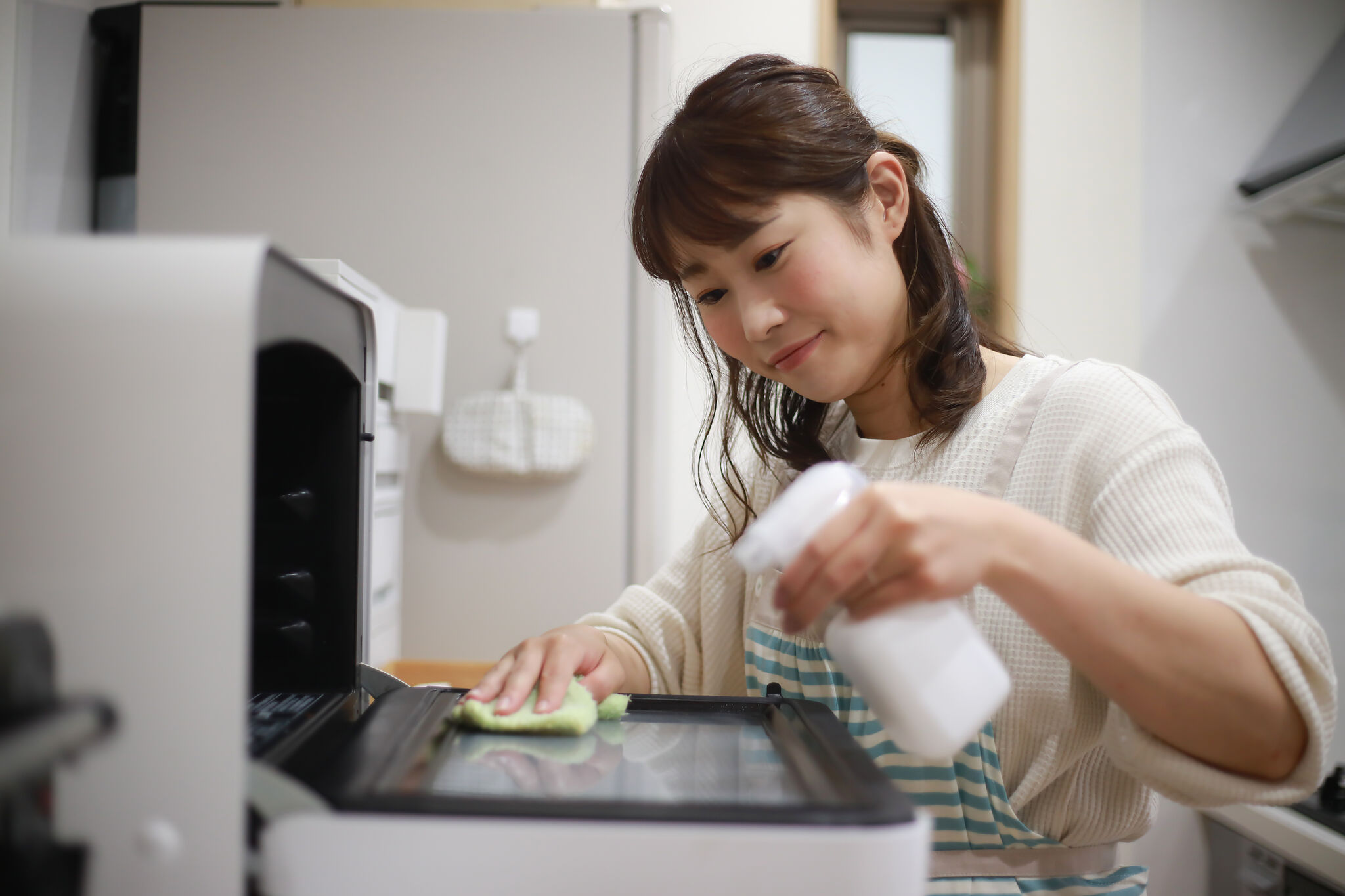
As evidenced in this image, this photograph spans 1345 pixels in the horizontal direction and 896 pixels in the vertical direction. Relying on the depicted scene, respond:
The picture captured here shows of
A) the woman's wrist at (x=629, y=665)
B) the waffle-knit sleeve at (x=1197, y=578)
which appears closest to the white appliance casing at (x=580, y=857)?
the waffle-knit sleeve at (x=1197, y=578)

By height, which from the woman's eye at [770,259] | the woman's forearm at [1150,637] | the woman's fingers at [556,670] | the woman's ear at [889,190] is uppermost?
the woman's ear at [889,190]

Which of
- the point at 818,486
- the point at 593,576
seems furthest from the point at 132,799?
the point at 593,576

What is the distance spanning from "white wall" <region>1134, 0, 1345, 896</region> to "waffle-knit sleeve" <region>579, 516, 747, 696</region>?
139cm

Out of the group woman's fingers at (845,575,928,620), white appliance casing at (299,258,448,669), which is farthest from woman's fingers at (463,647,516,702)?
white appliance casing at (299,258,448,669)

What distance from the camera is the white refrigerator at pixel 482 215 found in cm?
153

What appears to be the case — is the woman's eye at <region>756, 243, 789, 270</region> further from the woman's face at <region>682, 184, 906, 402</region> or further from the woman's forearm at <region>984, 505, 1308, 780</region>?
the woman's forearm at <region>984, 505, 1308, 780</region>

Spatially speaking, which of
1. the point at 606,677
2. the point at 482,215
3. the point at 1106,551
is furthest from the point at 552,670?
the point at 482,215

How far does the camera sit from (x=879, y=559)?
45cm

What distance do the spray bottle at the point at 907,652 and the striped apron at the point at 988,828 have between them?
0.76ft

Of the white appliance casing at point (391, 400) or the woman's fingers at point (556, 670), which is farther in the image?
the white appliance casing at point (391, 400)

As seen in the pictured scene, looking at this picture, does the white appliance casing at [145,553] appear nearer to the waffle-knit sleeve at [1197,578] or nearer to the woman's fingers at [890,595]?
the woman's fingers at [890,595]

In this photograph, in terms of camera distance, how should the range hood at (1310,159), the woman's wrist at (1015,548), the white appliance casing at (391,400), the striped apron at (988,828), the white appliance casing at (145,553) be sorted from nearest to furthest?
the white appliance casing at (145,553), the woman's wrist at (1015,548), the striped apron at (988,828), the white appliance casing at (391,400), the range hood at (1310,159)

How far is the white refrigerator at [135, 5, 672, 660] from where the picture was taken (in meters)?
1.53

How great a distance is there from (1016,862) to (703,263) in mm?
543
